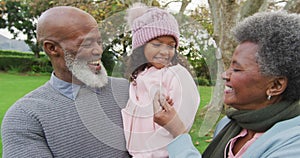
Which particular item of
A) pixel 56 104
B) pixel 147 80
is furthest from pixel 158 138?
pixel 56 104

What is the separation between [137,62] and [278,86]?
557mm

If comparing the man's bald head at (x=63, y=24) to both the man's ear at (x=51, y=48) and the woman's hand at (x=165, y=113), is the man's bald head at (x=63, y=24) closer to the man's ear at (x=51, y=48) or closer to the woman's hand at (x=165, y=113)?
the man's ear at (x=51, y=48)

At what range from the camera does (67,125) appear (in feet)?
5.37

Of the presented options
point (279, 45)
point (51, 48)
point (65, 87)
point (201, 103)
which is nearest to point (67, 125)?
point (65, 87)

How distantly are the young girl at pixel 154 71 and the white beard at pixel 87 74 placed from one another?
0.87ft

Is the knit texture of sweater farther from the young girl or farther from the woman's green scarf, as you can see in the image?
the woman's green scarf

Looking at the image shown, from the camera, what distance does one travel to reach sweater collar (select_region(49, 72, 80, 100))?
5.65 ft

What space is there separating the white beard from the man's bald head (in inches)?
4.3

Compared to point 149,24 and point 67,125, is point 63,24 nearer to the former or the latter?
point 67,125

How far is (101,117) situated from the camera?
1.59m

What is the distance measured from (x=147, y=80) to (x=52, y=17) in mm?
710

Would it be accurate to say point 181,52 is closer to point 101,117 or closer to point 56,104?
point 101,117

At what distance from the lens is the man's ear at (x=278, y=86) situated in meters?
1.37

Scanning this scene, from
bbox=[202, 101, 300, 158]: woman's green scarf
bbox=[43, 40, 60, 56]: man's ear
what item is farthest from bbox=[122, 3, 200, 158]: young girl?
bbox=[43, 40, 60, 56]: man's ear
